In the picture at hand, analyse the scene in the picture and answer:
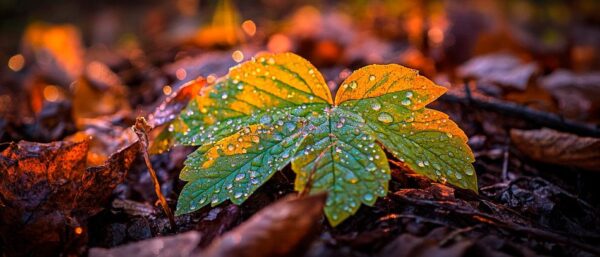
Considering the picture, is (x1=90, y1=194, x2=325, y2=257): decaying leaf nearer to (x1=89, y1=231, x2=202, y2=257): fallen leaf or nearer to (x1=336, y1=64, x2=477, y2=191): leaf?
(x1=89, y1=231, x2=202, y2=257): fallen leaf

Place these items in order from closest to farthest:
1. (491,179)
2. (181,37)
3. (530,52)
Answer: (491,179) → (530,52) → (181,37)

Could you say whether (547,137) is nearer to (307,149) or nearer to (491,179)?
(491,179)

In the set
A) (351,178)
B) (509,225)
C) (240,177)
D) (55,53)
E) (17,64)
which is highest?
(17,64)

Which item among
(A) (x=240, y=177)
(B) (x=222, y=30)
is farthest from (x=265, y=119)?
(B) (x=222, y=30)

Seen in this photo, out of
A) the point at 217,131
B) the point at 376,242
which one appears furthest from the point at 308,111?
the point at 376,242

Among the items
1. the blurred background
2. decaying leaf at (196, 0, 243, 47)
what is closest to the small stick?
the blurred background

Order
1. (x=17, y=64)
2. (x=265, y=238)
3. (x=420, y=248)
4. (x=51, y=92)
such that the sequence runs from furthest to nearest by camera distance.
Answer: (x=17, y=64) → (x=51, y=92) → (x=420, y=248) → (x=265, y=238)

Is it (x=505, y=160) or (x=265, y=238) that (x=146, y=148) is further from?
(x=505, y=160)
